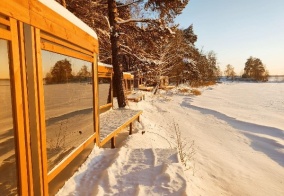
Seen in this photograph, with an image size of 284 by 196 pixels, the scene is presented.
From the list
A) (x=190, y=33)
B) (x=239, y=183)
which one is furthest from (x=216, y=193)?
(x=190, y=33)

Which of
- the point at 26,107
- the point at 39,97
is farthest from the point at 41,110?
the point at 26,107

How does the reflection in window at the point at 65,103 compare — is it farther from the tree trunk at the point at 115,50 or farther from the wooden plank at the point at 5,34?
the tree trunk at the point at 115,50

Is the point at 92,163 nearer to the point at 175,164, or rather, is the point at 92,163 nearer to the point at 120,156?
the point at 120,156

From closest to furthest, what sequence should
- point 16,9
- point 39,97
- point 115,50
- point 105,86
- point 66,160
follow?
point 16,9 < point 39,97 < point 66,160 < point 105,86 < point 115,50

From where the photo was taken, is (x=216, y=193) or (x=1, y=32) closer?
(x=1, y=32)

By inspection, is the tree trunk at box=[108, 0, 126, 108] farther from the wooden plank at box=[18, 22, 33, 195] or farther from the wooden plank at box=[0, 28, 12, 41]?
the wooden plank at box=[0, 28, 12, 41]

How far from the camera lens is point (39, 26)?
256 cm

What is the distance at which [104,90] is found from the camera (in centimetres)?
1073

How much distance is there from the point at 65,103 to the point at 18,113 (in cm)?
124

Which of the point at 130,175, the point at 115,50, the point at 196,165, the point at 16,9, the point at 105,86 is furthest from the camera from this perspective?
the point at 115,50

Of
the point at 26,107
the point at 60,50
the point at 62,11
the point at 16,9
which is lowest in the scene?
the point at 26,107

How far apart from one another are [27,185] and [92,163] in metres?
1.76

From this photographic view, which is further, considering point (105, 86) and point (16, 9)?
point (105, 86)

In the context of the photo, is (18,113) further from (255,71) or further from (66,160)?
(255,71)
